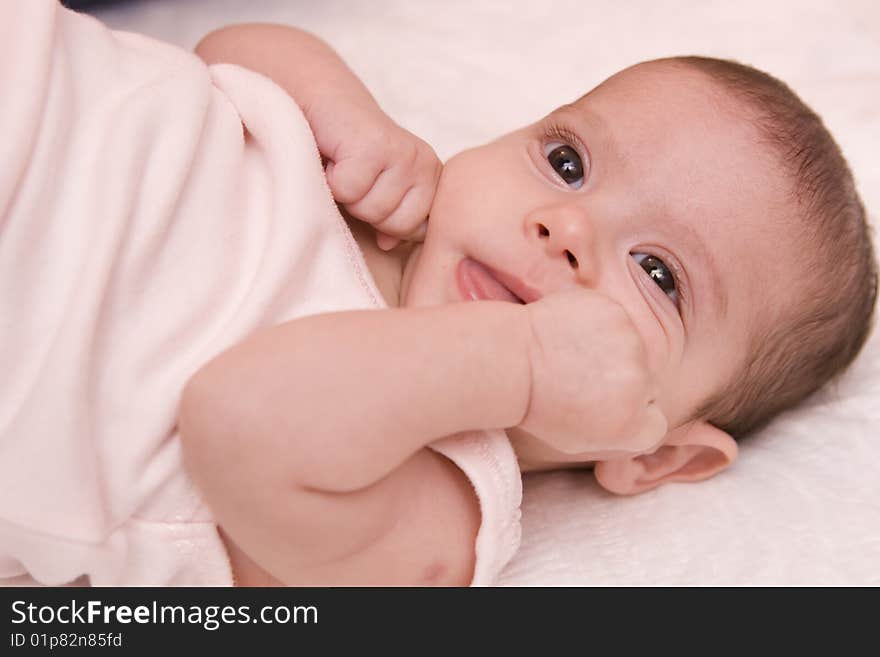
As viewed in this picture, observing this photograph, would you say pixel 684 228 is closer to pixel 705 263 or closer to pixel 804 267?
pixel 705 263

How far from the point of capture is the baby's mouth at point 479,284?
1270 millimetres

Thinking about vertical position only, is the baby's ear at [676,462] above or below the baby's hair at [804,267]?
below

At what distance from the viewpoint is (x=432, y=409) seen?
3.55 ft

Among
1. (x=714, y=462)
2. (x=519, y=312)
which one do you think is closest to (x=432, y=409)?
(x=519, y=312)

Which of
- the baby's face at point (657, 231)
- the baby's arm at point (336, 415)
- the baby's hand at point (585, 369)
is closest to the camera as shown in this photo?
the baby's arm at point (336, 415)

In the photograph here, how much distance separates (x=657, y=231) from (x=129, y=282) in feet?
1.97

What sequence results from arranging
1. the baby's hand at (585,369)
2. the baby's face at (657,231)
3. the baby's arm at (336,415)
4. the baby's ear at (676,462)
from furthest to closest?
the baby's ear at (676,462) → the baby's face at (657,231) → the baby's hand at (585,369) → the baby's arm at (336,415)

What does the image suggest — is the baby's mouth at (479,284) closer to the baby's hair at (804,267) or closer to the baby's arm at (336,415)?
the baby's arm at (336,415)

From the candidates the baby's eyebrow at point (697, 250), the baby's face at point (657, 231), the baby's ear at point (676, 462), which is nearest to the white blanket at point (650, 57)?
the baby's ear at point (676, 462)

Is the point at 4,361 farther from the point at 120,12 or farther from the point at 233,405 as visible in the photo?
the point at 120,12

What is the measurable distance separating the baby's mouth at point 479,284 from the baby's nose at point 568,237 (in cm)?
7

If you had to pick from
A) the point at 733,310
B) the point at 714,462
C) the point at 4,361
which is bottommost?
the point at 714,462
